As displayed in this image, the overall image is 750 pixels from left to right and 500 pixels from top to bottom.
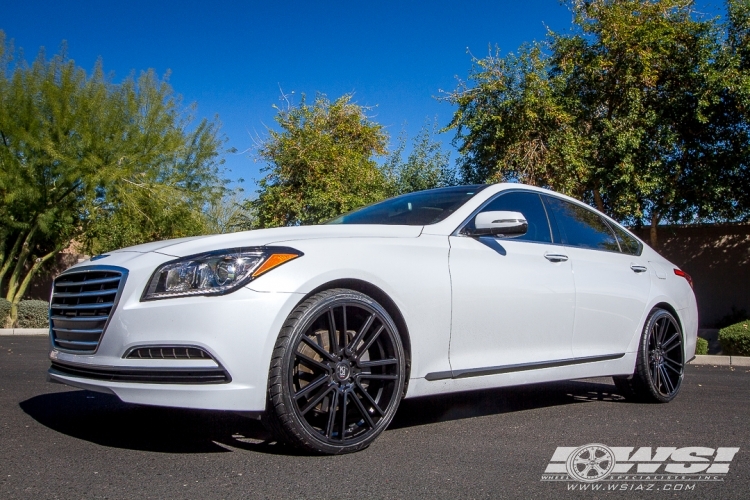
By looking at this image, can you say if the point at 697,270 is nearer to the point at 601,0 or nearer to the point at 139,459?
the point at 601,0

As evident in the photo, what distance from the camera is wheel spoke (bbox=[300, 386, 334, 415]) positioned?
343 cm

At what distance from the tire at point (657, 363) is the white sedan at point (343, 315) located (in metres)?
0.51

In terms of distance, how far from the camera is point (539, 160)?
15.6 m

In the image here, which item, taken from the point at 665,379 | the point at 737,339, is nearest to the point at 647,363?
the point at 665,379

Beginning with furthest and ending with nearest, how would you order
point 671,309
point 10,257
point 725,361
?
point 10,257
point 725,361
point 671,309

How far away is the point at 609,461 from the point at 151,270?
2.45 meters

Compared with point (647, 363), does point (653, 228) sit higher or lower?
higher

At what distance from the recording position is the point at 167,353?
10.9 ft

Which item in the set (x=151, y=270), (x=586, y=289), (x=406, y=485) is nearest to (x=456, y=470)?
(x=406, y=485)

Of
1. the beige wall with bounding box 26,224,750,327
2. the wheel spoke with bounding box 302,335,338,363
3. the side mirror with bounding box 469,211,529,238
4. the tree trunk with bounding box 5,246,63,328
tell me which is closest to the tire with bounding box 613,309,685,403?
the side mirror with bounding box 469,211,529,238

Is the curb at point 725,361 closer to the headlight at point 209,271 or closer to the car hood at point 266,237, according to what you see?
the car hood at point 266,237

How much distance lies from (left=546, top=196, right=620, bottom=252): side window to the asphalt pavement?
48.3 inches

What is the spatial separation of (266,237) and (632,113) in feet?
43.0

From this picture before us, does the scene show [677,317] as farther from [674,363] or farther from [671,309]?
[674,363]
